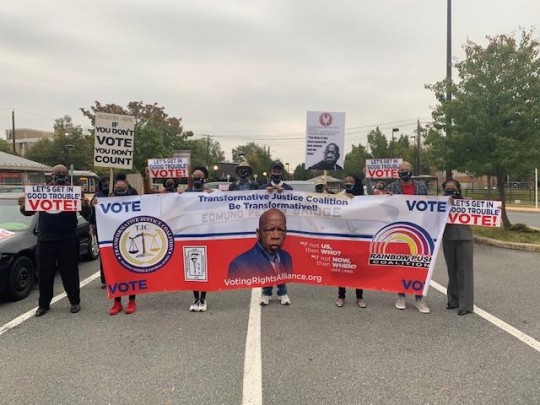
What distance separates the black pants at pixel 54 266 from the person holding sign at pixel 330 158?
5091mm

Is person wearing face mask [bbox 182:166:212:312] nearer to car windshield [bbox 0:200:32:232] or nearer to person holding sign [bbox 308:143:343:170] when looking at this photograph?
car windshield [bbox 0:200:32:232]

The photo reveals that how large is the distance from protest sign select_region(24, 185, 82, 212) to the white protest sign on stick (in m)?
2.48

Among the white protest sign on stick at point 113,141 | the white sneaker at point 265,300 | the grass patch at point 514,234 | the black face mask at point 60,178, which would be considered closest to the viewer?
the black face mask at point 60,178

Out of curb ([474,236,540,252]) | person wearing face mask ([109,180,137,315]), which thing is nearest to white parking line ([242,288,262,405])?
person wearing face mask ([109,180,137,315])

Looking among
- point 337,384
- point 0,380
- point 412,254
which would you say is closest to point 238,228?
point 412,254

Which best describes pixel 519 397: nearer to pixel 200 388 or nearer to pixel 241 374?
pixel 241 374

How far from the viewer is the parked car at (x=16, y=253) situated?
606cm

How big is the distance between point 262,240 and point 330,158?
3799 mm

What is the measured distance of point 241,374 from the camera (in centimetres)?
380

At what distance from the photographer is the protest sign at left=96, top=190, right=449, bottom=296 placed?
567 cm

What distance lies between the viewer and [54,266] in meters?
5.78

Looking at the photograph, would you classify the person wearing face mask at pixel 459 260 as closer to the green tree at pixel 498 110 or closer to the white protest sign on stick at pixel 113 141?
the white protest sign on stick at pixel 113 141

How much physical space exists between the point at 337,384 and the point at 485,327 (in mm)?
2369

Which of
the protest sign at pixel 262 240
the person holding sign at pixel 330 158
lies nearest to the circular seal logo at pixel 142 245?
the protest sign at pixel 262 240
